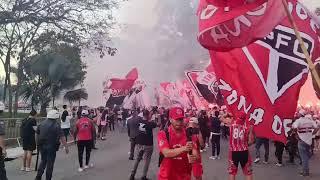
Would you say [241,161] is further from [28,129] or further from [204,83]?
[204,83]

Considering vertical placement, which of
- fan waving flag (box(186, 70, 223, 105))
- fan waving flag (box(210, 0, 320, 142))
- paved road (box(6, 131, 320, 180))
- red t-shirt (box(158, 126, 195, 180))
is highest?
fan waving flag (box(186, 70, 223, 105))

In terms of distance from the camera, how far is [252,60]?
10.5 metres

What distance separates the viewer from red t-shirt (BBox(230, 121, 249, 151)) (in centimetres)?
1045

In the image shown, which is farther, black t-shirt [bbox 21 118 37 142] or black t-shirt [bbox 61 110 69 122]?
black t-shirt [bbox 61 110 69 122]

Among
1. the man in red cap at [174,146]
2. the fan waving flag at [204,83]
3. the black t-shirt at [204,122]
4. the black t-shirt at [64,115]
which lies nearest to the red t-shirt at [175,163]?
the man in red cap at [174,146]

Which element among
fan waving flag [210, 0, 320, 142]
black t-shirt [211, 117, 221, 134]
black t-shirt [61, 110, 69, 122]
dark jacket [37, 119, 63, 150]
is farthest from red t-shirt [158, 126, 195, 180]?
black t-shirt [61, 110, 69, 122]

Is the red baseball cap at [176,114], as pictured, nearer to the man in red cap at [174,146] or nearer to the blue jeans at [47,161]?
the man in red cap at [174,146]

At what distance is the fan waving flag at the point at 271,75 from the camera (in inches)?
369

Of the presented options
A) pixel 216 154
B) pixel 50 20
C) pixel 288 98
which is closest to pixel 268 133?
pixel 288 98

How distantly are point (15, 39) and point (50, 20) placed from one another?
12012 mm

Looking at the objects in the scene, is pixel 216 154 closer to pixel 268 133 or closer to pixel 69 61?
pixel 268 133

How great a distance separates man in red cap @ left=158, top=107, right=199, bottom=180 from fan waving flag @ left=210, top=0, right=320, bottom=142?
295cm

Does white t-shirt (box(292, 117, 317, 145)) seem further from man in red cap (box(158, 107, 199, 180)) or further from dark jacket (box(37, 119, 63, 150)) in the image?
man in red cap (box(158, 107, 199, 180))

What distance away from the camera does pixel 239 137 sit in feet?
34.4
